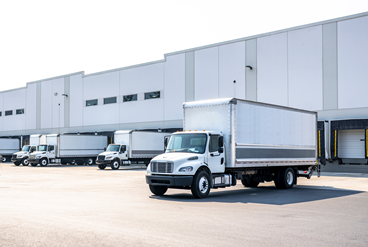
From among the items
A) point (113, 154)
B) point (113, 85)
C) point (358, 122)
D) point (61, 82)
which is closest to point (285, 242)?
point (358, 122)

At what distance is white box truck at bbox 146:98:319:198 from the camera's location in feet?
46.4

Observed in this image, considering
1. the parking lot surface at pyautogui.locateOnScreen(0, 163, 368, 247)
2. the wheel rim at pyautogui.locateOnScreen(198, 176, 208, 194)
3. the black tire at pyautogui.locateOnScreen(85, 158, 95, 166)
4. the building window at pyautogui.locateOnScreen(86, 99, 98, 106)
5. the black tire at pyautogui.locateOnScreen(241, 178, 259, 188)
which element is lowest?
the black tire at pyautogui.locateOnScreen(85, 158, 95, 166)

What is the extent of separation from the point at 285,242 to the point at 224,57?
3196cm

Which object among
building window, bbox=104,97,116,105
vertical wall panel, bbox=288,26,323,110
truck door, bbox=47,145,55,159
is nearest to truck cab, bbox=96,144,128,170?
A: truck door, bbox=47,145,55,159

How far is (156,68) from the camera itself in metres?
44.1

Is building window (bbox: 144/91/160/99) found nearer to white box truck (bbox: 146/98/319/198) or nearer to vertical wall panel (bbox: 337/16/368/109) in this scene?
vertical wall panel (bbox: 337/16/368/109)

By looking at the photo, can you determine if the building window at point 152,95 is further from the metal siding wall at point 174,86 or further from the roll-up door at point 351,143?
the roll-up door at point 351,143

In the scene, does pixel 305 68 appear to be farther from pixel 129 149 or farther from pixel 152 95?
pixel 152 95

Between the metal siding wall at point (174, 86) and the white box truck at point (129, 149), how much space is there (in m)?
4.57

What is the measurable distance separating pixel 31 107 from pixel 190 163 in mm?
51214

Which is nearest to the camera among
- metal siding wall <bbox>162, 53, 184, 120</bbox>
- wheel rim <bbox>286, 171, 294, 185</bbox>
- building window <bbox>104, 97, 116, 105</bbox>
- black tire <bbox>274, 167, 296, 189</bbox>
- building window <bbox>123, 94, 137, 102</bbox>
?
black tire <bbox>274, 167, 296, 189</bbox>

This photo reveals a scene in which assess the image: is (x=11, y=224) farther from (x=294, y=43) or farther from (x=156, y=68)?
(x=156, y=68)

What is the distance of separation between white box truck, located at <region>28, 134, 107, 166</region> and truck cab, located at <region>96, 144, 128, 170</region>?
661cm

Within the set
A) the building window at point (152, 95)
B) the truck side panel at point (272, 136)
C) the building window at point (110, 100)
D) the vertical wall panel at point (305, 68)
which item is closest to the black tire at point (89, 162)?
the building window at point (110, 100)
